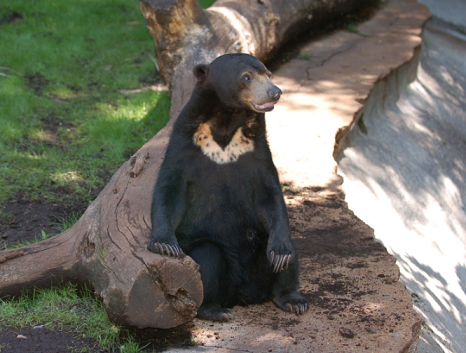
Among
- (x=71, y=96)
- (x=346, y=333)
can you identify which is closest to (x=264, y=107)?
(x=346, y=333)

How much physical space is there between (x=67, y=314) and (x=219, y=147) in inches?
50.2

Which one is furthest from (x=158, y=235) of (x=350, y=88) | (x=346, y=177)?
(x=350, y=88)

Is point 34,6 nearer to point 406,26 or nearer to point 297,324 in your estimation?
point 406,26

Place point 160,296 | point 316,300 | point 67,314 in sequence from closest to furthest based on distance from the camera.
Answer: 1. point 160,296
2. point 67,314
3. point 316,300

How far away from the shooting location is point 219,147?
3.29m

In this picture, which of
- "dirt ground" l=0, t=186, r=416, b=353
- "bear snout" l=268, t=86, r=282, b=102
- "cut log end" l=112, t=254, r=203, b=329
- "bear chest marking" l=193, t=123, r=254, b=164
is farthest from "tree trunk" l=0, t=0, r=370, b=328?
"bear snout" l=268, t=86, r=282, b=102

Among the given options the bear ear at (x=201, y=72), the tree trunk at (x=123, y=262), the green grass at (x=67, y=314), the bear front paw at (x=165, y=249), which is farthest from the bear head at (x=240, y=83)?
the green grass at (x=67, y=314)

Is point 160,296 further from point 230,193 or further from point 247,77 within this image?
point 247,77

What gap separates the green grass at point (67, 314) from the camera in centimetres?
284

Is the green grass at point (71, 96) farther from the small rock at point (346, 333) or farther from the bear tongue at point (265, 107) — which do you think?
the small rock at point (346, 333)

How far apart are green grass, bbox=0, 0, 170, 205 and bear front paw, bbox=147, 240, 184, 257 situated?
211 cm

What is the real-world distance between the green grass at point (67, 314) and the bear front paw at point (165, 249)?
467mm

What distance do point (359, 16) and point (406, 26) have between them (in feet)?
2.64

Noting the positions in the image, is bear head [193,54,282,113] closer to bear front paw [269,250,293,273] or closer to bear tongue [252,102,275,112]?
bear tongue [252,102,275,112]
